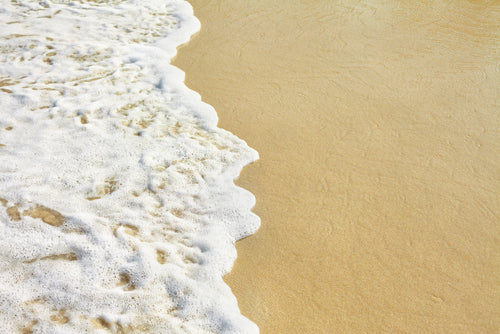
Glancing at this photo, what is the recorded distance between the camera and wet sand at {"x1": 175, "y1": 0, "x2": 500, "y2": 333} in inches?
99.6

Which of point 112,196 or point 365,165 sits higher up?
point 365,165

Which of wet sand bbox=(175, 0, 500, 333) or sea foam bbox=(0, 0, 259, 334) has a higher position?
wet sand bbox=(175, 0, 500, 333)

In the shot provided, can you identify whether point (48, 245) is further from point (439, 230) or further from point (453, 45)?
point (453, 45)

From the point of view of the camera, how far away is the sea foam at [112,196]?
2.47 m

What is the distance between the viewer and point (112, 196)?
130 inches

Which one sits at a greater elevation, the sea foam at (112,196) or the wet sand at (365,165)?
the wet sand at (365,165)

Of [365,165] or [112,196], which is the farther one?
[365,165]

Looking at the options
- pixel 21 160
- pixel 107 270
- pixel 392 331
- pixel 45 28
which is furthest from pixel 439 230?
pixel 45 28

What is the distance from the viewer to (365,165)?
3.53 meters

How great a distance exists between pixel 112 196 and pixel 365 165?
2208 millimetres

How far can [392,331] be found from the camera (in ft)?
7.72

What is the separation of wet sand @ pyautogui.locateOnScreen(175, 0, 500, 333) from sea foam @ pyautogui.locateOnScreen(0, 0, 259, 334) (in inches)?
9.0

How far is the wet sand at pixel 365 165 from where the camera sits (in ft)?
8.30

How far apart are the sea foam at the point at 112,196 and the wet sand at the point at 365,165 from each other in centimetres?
23
